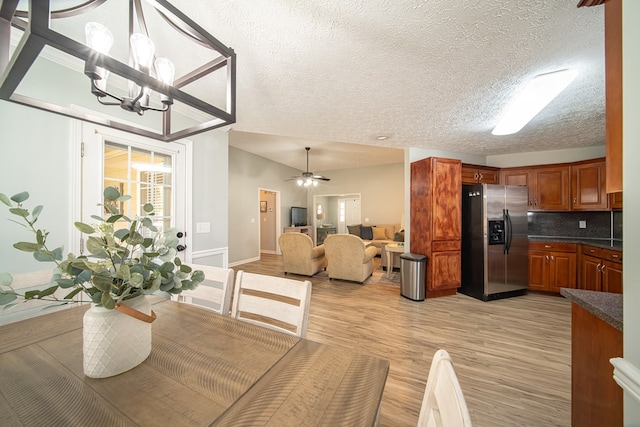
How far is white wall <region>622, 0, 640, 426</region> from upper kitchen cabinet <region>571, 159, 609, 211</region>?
12.9 ft

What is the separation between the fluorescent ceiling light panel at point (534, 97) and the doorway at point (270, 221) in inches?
218

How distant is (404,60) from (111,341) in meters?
2.22

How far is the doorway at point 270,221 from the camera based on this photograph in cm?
696

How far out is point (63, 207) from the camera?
5.52 feet

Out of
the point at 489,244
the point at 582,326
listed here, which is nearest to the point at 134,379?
the point at 582,326

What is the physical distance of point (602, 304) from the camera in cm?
102

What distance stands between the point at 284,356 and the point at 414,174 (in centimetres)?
351

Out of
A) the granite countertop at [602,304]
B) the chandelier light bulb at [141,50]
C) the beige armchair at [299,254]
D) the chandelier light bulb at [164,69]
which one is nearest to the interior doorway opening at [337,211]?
the beige armchair at [299,254]

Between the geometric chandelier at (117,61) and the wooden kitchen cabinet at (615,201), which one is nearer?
the geometric chandelier at (117,61)

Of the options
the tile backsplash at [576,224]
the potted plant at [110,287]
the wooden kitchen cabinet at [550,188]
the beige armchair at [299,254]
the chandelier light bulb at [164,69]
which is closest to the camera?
the potted plant at [110,287]

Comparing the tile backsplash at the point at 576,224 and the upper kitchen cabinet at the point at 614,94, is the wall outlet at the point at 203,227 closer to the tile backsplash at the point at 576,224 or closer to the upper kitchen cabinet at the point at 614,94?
the upper kitchen cabinet at the point at 614,94

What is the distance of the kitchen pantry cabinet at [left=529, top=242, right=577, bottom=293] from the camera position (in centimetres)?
337

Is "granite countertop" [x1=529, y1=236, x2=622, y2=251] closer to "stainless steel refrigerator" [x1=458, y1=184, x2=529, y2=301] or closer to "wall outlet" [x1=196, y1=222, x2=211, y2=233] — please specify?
"stainless steel refrigerator" [x1=458, y1=184, x2=529, y2=301]

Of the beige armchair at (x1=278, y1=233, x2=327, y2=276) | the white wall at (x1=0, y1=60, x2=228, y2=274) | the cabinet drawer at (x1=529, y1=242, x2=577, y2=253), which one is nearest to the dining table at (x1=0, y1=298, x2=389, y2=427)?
the white wall at (x1=0, y1=60, x2=228, y2=274)
